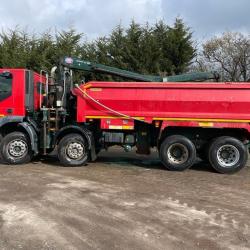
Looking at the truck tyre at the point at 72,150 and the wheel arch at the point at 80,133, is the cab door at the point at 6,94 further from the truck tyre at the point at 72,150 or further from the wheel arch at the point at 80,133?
the truck tyre at the point at 72,150

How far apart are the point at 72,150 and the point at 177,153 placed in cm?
268

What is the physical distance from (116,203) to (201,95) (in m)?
4.50

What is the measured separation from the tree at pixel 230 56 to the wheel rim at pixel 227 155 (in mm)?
25283

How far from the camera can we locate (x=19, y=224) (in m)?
6.67

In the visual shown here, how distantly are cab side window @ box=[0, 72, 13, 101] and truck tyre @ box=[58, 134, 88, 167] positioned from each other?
1.97 meters

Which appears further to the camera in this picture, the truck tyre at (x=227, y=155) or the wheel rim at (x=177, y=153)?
the wheel rim at (x=177, y=153)

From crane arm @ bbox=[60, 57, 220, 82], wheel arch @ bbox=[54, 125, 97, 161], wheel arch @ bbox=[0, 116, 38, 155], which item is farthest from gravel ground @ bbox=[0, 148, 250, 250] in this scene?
crane arm @ bbox=[60, 57, 220, 82]

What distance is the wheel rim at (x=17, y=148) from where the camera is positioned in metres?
12.5

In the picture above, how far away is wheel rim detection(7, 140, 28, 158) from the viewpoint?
1252cm

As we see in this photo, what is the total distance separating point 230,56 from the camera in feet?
124

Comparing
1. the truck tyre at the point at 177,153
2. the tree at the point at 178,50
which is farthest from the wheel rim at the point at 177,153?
the tree at the point at 178,50

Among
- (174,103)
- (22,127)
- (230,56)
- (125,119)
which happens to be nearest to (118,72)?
(125,119)

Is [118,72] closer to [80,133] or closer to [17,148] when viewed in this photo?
[80,133]

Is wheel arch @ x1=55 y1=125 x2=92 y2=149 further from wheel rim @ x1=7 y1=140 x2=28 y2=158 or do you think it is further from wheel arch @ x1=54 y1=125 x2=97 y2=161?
wheel rim @ x1=7 y1=140 x2=28 y2=158
